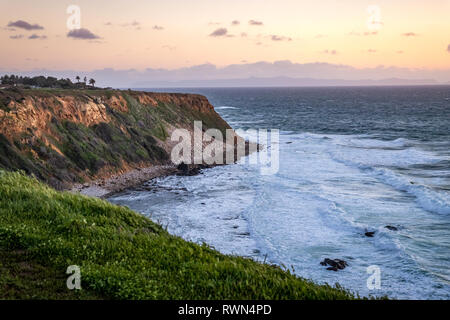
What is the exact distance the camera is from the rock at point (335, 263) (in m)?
18.1

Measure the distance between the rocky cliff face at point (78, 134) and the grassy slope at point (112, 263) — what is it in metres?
22.8

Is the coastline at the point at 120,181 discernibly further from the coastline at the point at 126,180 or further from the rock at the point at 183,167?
the rock at the point at 183,167

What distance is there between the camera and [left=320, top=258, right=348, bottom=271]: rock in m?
18.1

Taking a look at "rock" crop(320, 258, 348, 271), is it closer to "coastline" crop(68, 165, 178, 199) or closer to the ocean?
the ocean

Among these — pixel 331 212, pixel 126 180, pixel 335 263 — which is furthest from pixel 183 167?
pixel 335 263

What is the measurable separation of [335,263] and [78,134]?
3106 cm

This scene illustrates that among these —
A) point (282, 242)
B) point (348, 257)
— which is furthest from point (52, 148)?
point (348, 257)

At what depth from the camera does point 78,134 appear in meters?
40.3

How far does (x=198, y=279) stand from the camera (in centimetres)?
828

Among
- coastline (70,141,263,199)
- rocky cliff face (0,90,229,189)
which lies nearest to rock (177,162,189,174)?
coastline (70,141,263,199)

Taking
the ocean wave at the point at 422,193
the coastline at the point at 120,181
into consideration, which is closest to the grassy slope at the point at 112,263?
the coastline at the point at 120,181

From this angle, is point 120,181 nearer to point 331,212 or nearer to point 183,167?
point 183,167

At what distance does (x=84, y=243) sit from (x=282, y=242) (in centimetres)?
1386
